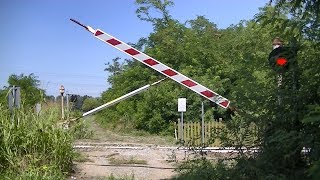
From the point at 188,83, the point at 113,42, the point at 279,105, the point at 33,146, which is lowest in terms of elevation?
the point at 33,146

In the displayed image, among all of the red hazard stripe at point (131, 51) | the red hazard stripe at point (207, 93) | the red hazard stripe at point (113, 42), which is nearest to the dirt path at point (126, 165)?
the red hazard stripe at point (207, 93)

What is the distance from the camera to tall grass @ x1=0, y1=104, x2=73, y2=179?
6.04 metres

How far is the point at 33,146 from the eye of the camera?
6.27 m

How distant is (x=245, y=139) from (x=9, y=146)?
11.0 ft

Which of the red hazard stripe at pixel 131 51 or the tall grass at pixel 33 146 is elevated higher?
the red hazard stripe at pixel 131 51

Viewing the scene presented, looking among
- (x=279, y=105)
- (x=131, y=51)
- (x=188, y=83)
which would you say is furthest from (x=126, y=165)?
(x=279, y=105)

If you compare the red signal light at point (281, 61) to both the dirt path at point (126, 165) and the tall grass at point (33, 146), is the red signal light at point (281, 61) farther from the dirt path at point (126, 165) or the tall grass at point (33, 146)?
the tall grass at point (33, 146)

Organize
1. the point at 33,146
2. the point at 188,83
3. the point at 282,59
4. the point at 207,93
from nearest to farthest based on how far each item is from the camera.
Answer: the point at 282,59, the point at 33,146, the point at 207,93, the point at 188,83

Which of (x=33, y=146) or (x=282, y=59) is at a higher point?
(x=282, y=59)

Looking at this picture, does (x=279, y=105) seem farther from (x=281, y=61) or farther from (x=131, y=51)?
(x=131, y=51)

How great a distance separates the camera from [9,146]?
615 cm

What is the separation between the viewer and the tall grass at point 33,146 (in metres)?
6.04

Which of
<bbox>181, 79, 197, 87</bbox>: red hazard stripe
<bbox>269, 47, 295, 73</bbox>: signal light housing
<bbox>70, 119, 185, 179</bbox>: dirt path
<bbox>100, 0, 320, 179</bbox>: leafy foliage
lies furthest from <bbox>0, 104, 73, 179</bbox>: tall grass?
<bbox>269, 47, 295, 73</bbox>: signal light housing

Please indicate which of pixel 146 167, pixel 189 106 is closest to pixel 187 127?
pixel 189 106
